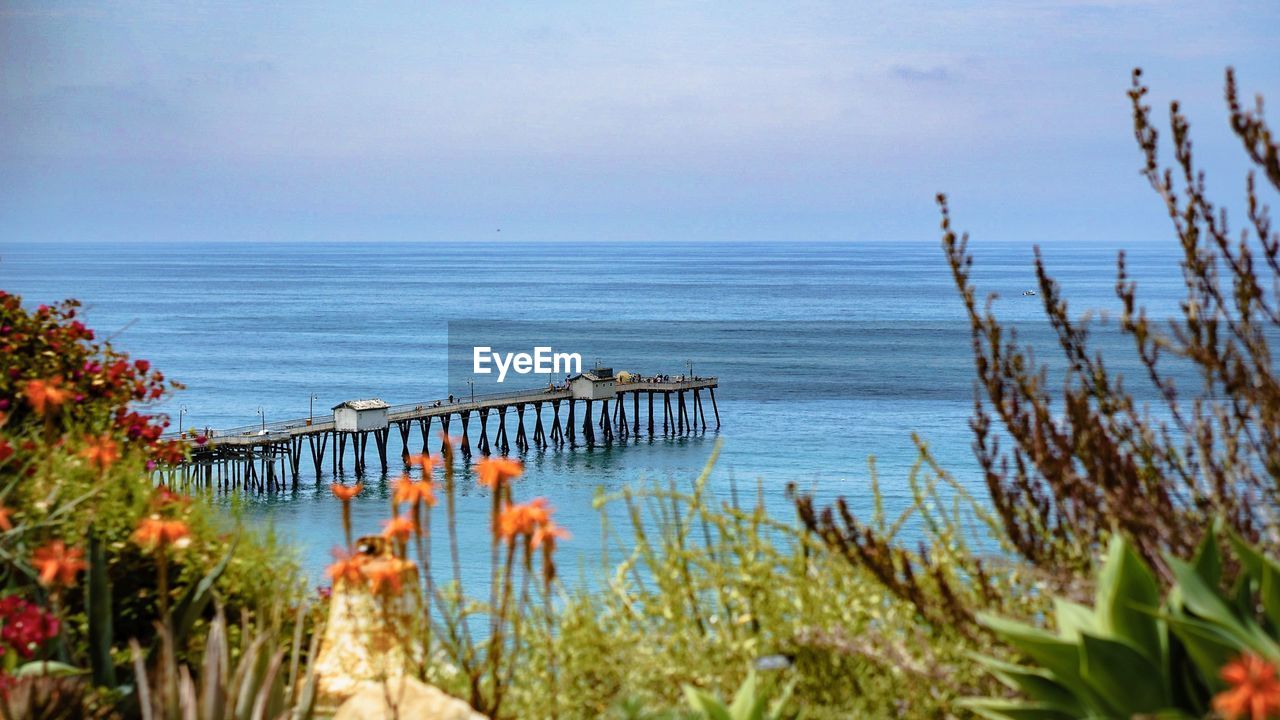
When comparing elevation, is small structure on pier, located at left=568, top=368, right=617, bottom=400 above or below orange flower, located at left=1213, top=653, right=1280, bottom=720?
below

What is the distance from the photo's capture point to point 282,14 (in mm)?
133250

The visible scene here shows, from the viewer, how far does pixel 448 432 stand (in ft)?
165

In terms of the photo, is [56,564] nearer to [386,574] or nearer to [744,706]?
[386,574]

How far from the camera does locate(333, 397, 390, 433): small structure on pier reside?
42.5m

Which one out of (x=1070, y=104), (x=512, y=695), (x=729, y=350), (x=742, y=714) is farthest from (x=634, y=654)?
(x=1070, y=104)

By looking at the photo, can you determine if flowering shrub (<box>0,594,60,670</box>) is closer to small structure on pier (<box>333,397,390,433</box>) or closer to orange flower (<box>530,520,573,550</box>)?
orange flower (<box>530,520,573,550</box>)

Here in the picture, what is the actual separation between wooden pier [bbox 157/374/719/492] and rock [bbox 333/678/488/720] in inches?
1346

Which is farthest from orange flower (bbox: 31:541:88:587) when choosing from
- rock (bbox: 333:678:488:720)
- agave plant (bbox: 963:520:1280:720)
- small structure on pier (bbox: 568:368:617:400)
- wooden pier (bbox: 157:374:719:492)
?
small structure on pier (bbox: 568:368:617:400)

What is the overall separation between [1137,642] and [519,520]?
1.38m

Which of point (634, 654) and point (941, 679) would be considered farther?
point (634, 654)

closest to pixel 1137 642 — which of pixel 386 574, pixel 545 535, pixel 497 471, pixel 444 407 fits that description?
pixel 545 535

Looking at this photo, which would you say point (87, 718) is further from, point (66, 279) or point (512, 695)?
point (66, 279)

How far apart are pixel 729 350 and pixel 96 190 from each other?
92905 mm

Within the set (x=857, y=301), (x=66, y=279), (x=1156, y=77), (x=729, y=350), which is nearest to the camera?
(x=729, y=350)
